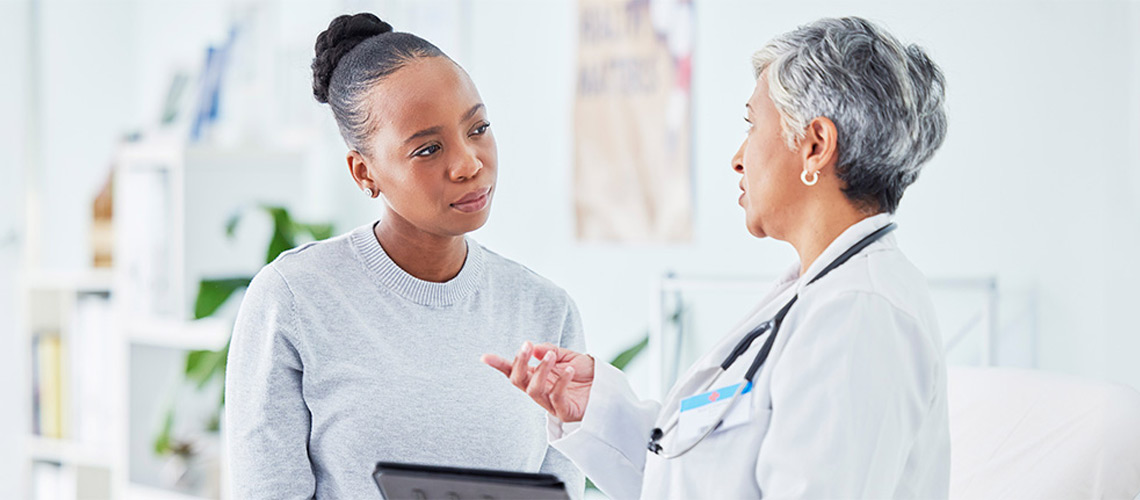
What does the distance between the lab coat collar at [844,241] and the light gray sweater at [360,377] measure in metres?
0.51

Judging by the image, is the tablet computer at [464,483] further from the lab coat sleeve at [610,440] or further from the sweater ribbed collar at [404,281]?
the sweater ribbed collar at [404,281]

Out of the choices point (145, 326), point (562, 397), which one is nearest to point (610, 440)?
point (562, 397)

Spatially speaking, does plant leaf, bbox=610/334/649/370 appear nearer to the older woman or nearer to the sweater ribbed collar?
the sweater ribbed collar

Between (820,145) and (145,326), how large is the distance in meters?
2.55

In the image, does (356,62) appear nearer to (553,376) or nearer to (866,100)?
(553,376)

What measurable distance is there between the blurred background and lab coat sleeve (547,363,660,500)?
107cm

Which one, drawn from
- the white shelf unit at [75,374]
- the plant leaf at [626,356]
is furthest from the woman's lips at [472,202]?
the white shelf unit at [75,374]

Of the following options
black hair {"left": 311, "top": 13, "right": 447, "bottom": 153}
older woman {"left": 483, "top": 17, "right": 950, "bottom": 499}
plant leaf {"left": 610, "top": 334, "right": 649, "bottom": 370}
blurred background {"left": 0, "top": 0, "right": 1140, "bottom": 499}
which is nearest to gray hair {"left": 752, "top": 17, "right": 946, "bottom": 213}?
older woman {"left": 483, "top": 17, "right": 950, "bottom": 499}

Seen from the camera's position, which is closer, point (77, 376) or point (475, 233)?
point (475, 233)

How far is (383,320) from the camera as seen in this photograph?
1.36 meters

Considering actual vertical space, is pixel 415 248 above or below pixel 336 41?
below

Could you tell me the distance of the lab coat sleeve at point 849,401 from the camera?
0.94 m

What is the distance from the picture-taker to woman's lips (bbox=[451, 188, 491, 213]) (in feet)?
4.37

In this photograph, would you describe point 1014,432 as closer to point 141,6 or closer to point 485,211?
point 485,211
